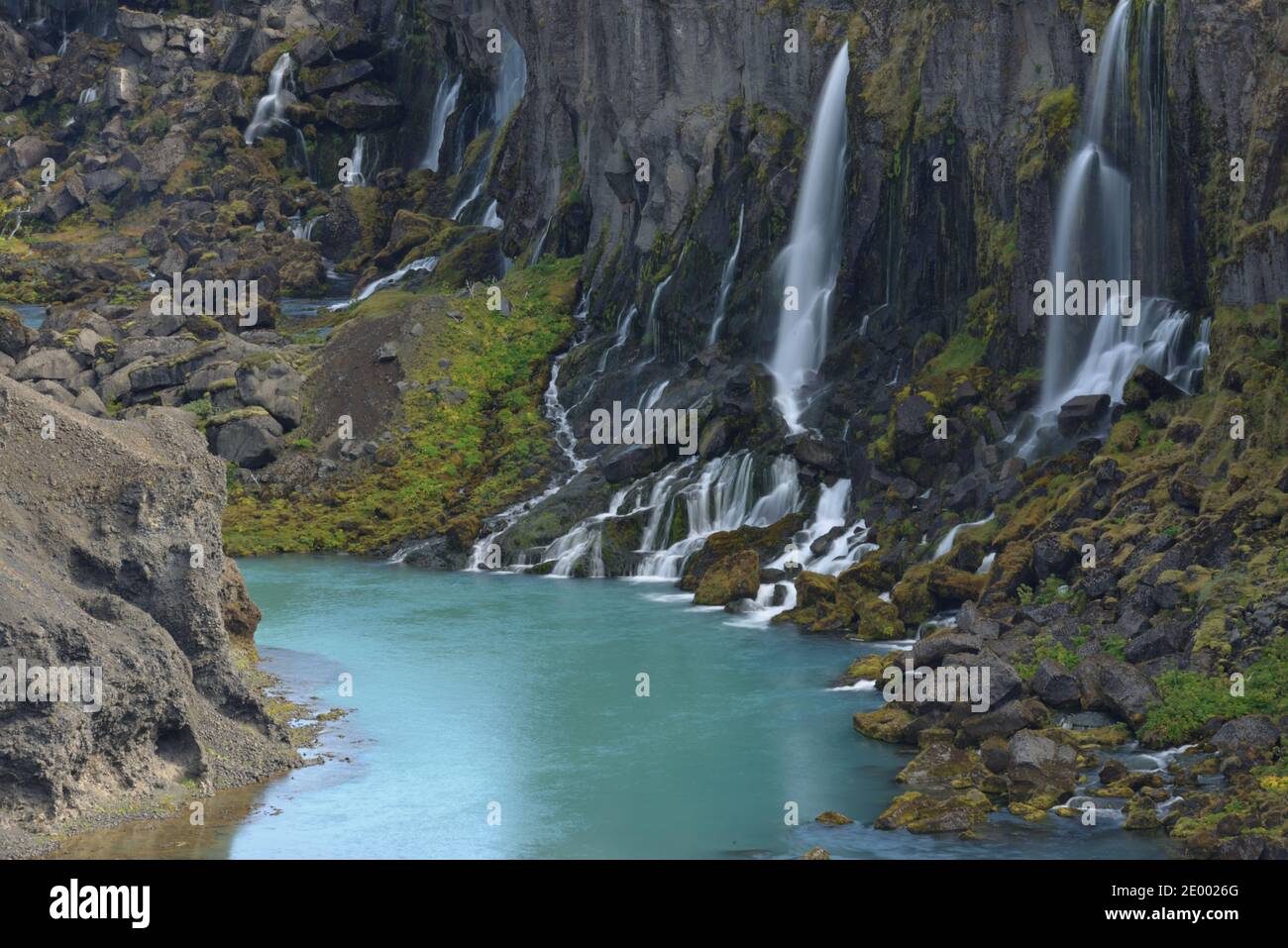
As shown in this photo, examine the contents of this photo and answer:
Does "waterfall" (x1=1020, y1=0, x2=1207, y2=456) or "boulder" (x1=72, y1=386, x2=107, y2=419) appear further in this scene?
"boulder" (x1=72, y1=386, x2=107, y2=419)

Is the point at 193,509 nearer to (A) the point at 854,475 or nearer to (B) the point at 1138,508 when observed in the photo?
(B) the point at 1138,508

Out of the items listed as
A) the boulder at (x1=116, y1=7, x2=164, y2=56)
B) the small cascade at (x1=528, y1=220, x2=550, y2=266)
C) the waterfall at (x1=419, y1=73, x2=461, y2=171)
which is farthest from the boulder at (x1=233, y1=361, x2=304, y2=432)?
the boulder at (x1=116, y1=7, x2=164, y2=56)

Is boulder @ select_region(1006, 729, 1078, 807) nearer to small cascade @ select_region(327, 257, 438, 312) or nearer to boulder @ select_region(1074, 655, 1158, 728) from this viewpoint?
boulder @ select_region(1074, 655, 1158, 728)

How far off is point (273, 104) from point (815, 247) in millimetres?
55216

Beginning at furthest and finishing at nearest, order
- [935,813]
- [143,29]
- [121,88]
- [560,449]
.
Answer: [143,29] → [121,88] → [560,449] → [935,813]

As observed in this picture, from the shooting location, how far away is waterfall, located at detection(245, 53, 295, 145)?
101562mm

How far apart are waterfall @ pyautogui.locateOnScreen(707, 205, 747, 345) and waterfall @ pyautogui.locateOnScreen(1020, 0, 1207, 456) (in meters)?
15.9

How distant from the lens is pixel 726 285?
60281 mm

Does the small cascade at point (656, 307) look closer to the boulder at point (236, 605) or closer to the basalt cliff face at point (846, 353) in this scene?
the basalt cliff face at point (846, 353)

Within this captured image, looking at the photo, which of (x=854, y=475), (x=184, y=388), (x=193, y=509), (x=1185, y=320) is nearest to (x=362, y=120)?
(x=184, y=388)

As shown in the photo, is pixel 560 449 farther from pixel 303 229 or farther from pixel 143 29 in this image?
pixel 143 29

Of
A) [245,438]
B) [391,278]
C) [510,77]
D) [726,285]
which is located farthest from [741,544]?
[510,77]

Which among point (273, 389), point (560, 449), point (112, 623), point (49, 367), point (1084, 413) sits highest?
point (49, 367)

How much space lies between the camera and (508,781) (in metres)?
28.8
